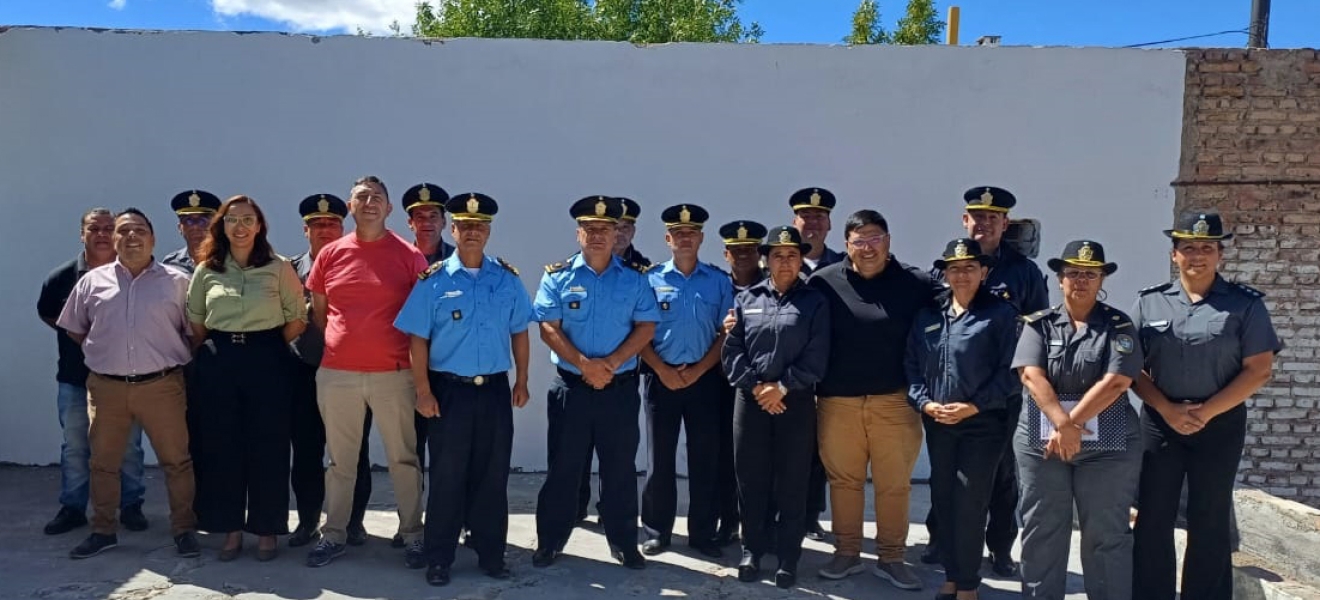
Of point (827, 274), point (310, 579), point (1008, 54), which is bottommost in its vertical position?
point (310, 579)

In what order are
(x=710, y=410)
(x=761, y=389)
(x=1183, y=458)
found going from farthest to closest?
1. (x=710, y=410)
2. (x=761, y=389)
3. (x=1183, y=458)

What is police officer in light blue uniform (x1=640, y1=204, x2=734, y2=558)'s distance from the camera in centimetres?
427

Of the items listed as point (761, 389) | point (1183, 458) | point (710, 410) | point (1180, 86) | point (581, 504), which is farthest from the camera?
point (1180, 86)

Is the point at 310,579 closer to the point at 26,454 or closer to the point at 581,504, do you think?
the point at 581,504

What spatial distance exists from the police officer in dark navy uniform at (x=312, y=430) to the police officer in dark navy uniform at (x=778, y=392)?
1.85 metres

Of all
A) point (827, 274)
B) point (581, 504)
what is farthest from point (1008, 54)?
point (581, 504)

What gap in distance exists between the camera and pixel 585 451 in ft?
13.8

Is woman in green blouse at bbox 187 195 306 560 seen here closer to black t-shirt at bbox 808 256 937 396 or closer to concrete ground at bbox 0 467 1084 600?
concrete ground at bbox 0 467 1084 600

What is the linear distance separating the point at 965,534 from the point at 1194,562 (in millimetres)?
898

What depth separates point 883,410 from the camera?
3.97m

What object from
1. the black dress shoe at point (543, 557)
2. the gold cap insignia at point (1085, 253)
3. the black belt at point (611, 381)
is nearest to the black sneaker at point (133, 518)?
the black dress shoe at point (543, 557)

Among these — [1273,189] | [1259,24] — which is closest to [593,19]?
[1259,24]

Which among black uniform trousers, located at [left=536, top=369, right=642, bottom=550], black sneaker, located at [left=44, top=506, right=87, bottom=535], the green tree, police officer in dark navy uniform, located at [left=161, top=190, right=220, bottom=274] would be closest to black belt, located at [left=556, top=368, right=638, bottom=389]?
black uniform trousers, located at [left=536, top=369, right=642, bottom=550]

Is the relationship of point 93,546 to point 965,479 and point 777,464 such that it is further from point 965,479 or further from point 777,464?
point 965,479
